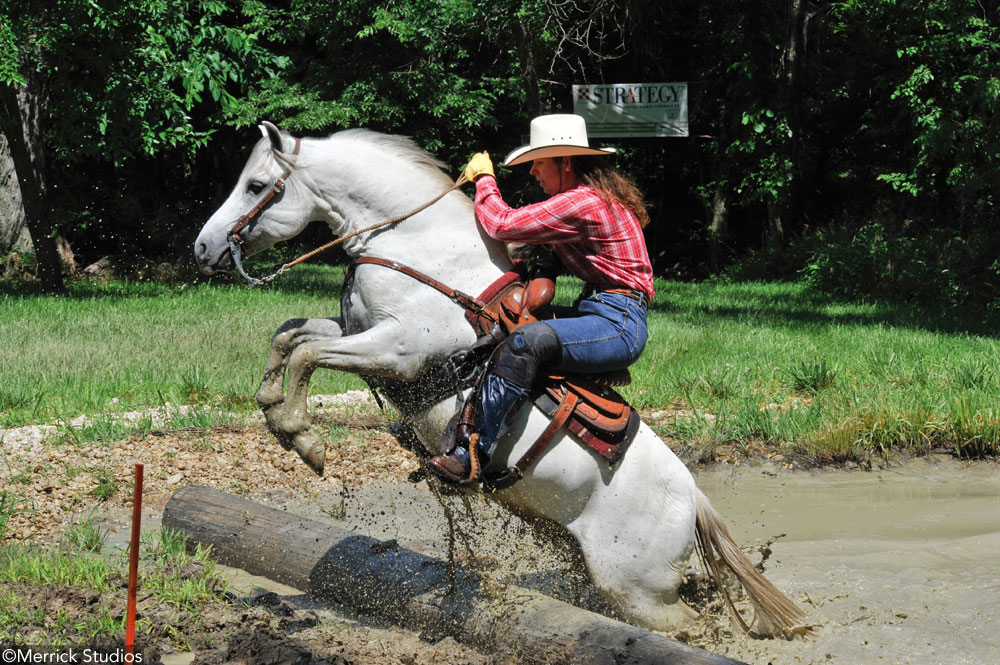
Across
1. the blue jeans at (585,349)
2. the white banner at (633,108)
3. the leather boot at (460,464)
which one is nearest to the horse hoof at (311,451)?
the leather boot at (460,464)

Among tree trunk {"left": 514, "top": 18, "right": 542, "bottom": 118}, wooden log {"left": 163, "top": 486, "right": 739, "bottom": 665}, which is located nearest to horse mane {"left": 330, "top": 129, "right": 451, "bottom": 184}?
wooden log {"left": 163, "top": 486, "right": 739, "bottom": 665}

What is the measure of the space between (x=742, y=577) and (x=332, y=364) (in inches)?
79.4

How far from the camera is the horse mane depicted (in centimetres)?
449

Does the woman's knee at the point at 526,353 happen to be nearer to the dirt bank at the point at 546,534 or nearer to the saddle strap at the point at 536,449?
the saddle strap at the point at 536,449

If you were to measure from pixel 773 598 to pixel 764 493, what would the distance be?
8.87ft

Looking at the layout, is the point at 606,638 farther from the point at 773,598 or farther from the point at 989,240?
the point at 989,240

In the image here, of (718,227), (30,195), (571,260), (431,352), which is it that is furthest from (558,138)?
(718,227)

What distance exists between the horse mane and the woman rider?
24 centimetres

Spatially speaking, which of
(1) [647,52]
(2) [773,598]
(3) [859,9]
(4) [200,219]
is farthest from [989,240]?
(4) [200,219]

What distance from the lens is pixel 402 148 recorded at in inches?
178

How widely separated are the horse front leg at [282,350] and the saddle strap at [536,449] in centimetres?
96

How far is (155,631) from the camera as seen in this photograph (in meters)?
4.13

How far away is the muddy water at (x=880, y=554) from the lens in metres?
4.56

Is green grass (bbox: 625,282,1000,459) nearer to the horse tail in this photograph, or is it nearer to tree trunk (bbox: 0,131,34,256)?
the horse tail
